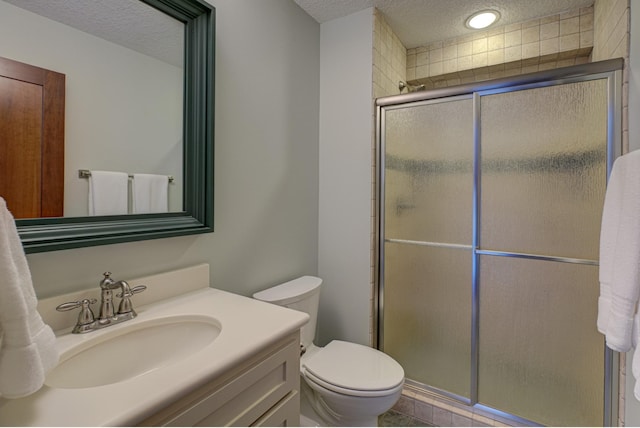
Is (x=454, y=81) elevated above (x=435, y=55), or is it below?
below

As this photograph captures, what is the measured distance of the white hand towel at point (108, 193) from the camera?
0.98 metres

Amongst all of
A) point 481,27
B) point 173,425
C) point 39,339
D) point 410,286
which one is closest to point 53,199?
point 39,339

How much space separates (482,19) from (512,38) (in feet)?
1.04

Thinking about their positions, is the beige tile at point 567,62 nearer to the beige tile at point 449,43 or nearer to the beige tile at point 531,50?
the beige tile at point 531,50

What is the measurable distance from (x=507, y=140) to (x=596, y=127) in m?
0.34

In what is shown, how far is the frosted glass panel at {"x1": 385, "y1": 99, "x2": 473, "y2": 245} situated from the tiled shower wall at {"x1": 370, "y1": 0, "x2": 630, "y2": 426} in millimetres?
141

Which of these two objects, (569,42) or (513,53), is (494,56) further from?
(569,42)

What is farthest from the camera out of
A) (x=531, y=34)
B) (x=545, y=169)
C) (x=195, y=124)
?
(x=531, y=34)

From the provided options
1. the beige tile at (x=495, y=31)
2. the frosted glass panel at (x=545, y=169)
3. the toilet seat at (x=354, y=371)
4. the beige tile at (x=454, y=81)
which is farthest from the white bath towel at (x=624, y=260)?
the beige tile at (x=454, y=81)

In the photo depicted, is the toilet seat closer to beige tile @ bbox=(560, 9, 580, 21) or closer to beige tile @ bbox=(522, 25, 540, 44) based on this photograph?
beige tile @ bbox=(522, 25, 540, 44)

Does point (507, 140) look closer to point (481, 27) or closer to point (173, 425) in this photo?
point (481, 27)

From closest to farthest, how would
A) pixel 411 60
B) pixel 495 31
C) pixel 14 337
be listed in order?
pixel 14 337 < pixel 495 31 < pixel 411 60

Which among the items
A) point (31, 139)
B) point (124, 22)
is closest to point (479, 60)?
point (124, 22)

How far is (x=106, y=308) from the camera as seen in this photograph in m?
0.93
